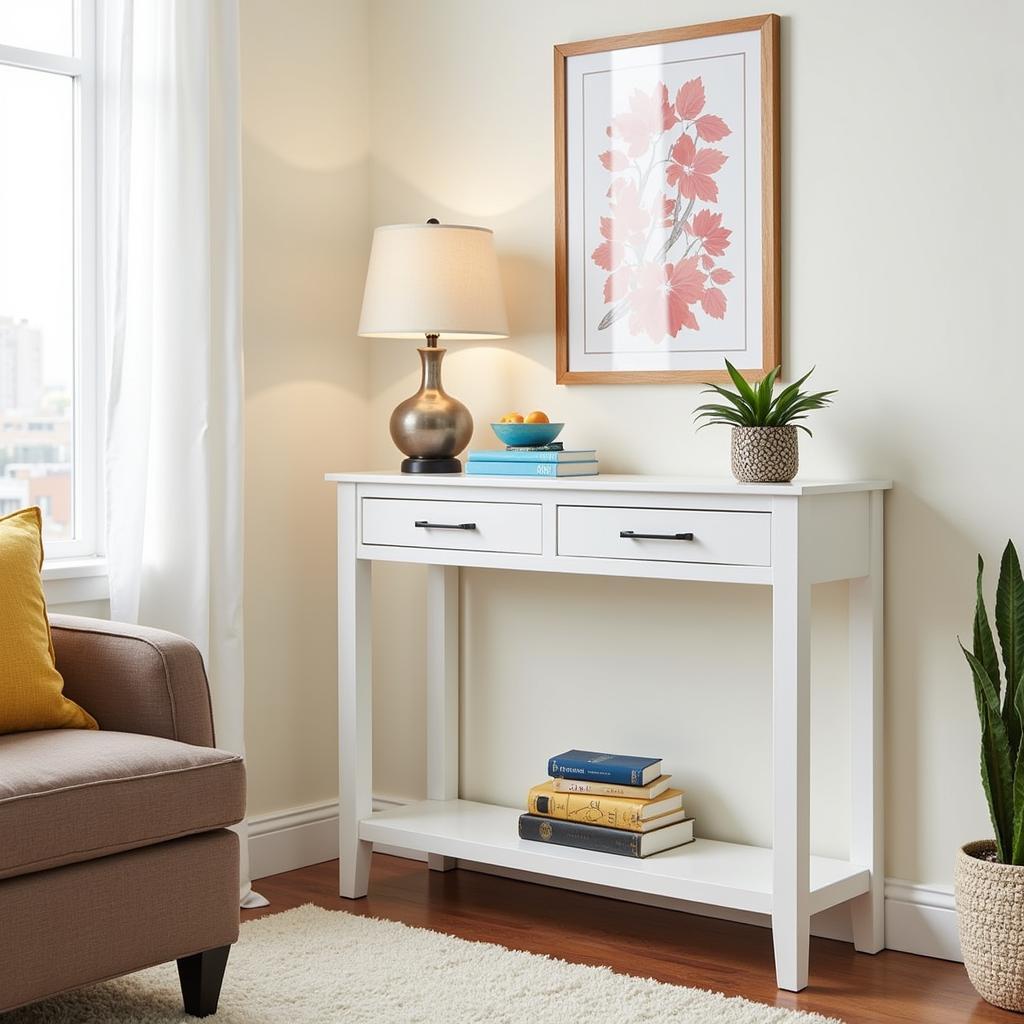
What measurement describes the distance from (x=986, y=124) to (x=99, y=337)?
6.43ft

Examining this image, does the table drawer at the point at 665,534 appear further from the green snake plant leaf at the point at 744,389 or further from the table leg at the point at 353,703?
the table leg at the point at 353,703

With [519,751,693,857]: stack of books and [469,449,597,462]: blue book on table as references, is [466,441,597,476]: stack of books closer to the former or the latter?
[469,449,597,462]: blue book on table

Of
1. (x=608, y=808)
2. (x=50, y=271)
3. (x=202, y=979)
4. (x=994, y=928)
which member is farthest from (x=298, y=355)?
(x=994, y=928)

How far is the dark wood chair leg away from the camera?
8.21ft

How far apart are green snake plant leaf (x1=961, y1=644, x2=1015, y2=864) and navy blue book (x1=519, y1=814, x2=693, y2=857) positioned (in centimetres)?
68

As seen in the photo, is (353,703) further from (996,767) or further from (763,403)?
(996,767)

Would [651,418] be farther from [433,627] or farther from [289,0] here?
[289,0]

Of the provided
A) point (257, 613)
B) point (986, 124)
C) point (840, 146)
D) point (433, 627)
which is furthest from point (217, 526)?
point (986, 124)

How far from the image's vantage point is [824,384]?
3.00 m

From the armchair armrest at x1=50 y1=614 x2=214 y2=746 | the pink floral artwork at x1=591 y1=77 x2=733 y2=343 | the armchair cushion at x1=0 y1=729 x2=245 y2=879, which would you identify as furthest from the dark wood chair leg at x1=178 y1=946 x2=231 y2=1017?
the pink floral artwork at x1=591 y1=77 x2=733 y2=343

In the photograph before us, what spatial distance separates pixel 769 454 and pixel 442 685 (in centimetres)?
116

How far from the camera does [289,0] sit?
3.53 metres

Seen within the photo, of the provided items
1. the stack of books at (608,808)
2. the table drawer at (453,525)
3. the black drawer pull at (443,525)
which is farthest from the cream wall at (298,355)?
the stack of books at (608,808)

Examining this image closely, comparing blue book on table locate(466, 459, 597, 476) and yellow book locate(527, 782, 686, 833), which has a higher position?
blue book on table locate(466, 459, 597, 476)
